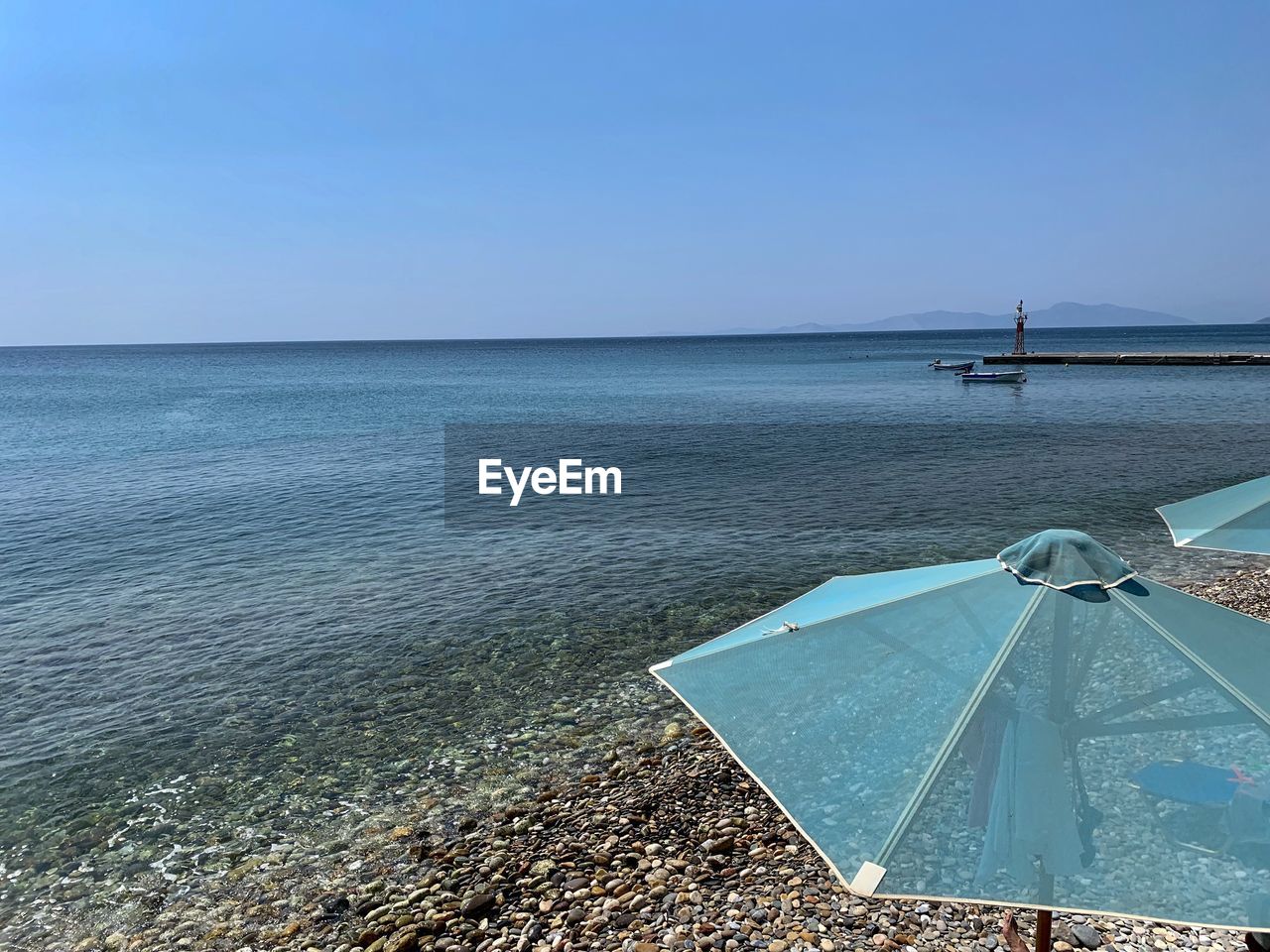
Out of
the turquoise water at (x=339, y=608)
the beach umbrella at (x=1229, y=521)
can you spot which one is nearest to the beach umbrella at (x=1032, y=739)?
the beach umbrella at (x=1229, y=521)

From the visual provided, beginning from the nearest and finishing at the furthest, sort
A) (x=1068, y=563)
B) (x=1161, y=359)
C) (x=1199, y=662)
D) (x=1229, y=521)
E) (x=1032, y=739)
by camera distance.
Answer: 1. (x=1032, y=739)
2. (x=1199, y=662)
3. (x=1068, y=563)
4. (x=1229, y=521)
5. (x=1161, y=359)

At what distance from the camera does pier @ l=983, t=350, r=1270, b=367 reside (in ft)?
236

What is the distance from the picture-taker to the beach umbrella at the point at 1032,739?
10.6 feet

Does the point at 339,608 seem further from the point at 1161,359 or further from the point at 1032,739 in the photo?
the point at 1161,359

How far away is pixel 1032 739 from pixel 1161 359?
3459 inches

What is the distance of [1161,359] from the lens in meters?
74.8

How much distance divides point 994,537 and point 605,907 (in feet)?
53.0

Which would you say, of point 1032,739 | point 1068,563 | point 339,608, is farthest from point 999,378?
point 1032,739

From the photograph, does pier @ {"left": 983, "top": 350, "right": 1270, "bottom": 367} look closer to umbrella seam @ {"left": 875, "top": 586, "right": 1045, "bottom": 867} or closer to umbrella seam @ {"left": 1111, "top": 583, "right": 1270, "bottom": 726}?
umbrella seam @ {"left": 1111, "top": 583, "right": 1270, "bottom": 726}

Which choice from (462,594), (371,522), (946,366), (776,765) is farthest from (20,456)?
(946,366)

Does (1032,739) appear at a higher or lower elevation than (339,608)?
higher

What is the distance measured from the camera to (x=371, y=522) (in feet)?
76.9

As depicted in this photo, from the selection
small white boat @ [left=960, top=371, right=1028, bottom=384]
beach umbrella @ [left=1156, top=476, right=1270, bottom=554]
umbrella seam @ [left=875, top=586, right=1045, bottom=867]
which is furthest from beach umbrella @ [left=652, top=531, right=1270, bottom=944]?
small white boat @ [left=960, top=371, right=1028, bottom=384]

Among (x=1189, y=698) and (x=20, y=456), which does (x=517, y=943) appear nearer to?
(x=1189, y=698)
